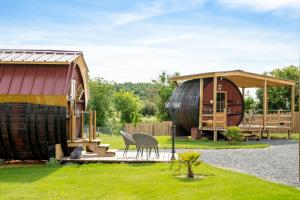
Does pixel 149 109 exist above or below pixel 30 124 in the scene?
above

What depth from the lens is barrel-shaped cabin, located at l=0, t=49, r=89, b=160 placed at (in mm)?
11875

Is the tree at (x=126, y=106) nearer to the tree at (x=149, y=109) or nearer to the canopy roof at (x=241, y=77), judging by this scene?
the canopy roof at (x=241, y=77)

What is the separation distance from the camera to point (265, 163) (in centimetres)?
1237

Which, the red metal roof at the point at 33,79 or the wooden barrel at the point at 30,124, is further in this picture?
the red metal roof at the point at 33,79

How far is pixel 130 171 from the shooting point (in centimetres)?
1067

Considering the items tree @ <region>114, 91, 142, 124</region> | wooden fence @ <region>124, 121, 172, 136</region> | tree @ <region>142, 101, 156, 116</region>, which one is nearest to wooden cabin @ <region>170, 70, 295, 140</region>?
wooden fence @ <region>124, 121, 172, 136</region>

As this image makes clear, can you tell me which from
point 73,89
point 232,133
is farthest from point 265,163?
point 232,133

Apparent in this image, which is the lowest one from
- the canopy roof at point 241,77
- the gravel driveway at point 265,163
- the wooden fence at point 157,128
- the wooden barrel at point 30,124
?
the gravel driveway at point 265,163

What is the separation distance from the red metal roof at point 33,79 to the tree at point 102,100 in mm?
21354

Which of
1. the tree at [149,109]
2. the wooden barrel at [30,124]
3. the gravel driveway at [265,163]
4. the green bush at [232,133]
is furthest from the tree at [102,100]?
the wooden barrel at [30,124]

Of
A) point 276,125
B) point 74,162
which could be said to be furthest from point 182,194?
point 276,125

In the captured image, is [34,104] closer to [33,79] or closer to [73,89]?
[33,79]

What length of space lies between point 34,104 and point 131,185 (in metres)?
4.35

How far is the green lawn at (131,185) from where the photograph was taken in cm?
788
